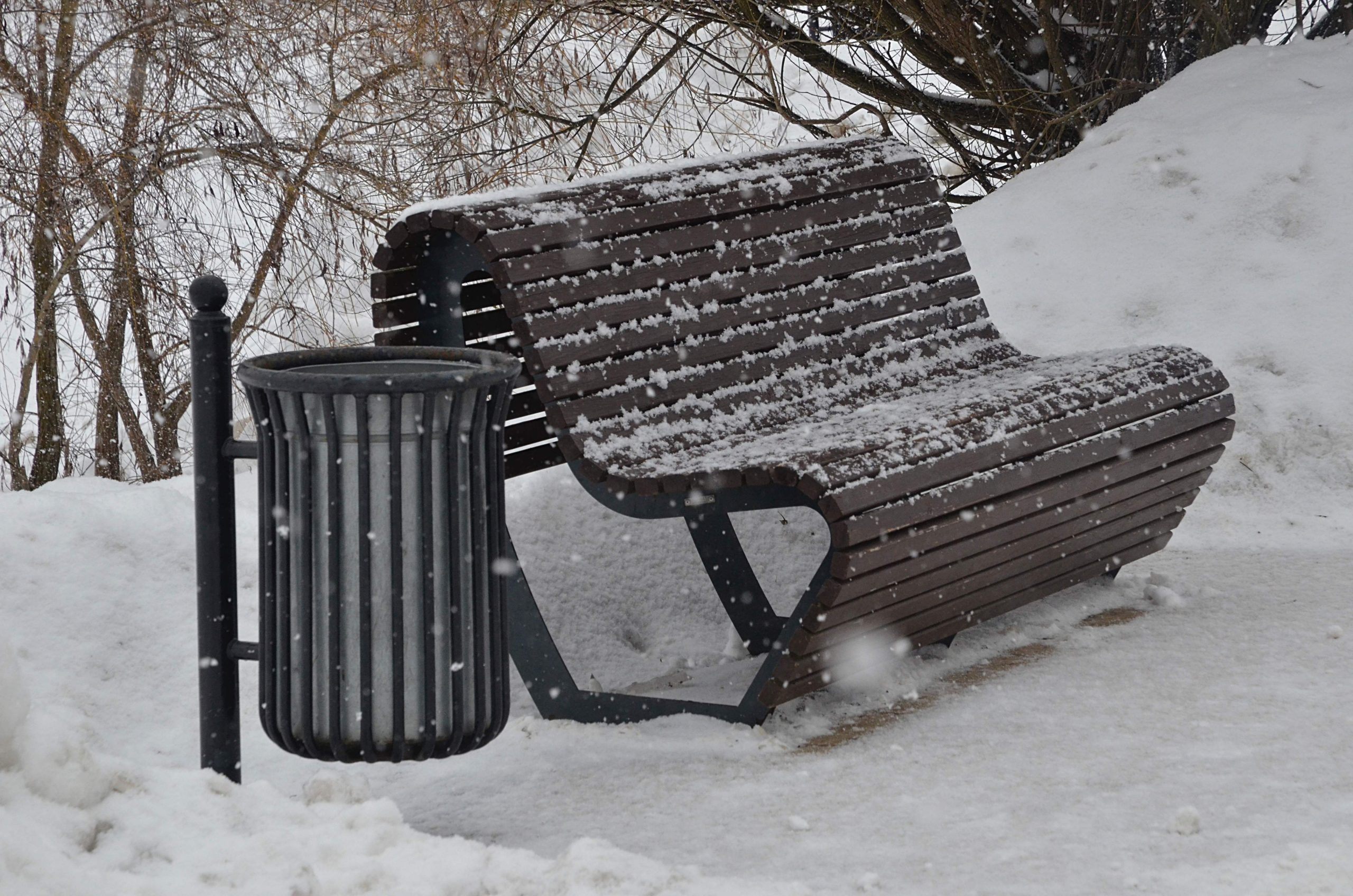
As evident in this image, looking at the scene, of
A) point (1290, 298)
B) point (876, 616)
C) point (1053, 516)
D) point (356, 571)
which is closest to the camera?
point (356, 571)

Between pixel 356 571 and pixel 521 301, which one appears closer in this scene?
pixel 356 571

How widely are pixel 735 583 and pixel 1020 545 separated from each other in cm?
87

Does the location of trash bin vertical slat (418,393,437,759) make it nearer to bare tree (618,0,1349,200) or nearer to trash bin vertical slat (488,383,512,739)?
trash bin vertical slat (488,383,512,739)

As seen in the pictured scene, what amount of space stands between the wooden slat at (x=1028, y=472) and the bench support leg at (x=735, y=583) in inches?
36.7

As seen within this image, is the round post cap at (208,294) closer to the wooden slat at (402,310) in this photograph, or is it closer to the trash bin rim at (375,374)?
the trash bin rim at (375,374)

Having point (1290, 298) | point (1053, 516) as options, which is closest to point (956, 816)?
point (1053, 516)

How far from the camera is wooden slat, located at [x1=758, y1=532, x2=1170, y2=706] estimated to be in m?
3.12

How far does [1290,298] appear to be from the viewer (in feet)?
18.3

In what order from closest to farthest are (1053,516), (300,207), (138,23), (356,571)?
(356,571) → (1053,516) → (138,23) → (300,207)

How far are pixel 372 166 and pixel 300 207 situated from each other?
41cm

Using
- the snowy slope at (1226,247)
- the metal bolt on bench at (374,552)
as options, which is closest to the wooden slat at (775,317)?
the metal bolt on bench at (374,552)

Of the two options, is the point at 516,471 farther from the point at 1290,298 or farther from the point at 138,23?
the point at 138,23

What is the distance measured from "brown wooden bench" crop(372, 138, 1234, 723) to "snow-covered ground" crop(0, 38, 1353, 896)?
0.86ft

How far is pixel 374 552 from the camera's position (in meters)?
2.52
